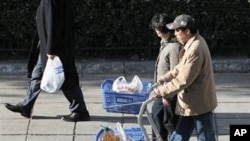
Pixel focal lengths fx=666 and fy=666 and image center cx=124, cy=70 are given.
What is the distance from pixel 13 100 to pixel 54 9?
1.76m

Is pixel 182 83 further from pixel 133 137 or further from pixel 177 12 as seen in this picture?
pixel 177 12

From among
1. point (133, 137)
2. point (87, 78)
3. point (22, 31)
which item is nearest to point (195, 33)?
point (133, 137)

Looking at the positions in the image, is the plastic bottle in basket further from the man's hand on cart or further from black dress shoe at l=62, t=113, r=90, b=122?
black dress shoe at l=62, t=113, r=90, b=122

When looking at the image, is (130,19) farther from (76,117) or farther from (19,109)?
(19,109)

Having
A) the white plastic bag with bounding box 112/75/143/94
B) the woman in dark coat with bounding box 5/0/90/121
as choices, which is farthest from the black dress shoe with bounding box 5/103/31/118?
the white plastic bag with bounding box 112/75/143/94

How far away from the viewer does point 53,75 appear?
7.23 meters

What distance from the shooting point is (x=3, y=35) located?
10.1 m

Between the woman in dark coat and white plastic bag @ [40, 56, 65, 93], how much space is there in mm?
77

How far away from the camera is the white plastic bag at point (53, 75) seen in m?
7.23

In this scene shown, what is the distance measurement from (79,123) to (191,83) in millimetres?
2214

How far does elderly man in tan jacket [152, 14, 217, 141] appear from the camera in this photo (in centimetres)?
557

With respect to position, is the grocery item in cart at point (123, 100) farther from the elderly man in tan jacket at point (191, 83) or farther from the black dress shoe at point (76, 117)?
the elderly man in tan jacket at point (191, 83)

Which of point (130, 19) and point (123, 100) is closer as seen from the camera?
point (123, 100)

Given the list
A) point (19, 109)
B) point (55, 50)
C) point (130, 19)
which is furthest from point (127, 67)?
point (55, 50)
